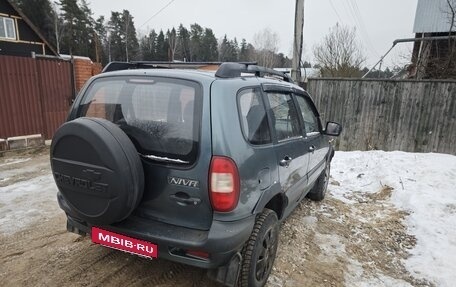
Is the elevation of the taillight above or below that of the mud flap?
above

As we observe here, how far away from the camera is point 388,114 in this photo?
8.37 metres

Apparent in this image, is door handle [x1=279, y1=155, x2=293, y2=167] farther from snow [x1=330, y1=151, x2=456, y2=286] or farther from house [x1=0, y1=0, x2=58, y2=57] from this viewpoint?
house [x1=0, y1=0, x2=58, y2=57]

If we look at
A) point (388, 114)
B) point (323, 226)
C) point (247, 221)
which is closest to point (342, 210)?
point (323, 226)

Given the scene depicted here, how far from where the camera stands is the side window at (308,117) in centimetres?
370

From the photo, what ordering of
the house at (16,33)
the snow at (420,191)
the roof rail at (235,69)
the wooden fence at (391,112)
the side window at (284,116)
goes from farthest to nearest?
the house at (16,33)
the wooden fence at (391,112)
the snow at (420,191)
the side window at (284,116)
the roof rail at (235,69)

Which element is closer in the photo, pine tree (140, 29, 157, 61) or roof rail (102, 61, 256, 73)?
roof rail (102, 61, 256, 73)

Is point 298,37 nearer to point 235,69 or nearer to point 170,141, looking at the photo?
point 235,69

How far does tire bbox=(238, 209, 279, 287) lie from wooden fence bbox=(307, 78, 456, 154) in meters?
6.97

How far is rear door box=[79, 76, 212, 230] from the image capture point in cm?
209

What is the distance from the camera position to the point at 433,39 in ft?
39.6

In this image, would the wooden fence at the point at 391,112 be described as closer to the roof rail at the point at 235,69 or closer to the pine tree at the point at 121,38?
the roof rail at the point at 235,69

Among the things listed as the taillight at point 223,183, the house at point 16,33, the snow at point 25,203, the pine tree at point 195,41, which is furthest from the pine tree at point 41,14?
the taillight at point 223,183

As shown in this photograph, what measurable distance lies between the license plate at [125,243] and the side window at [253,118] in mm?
1067

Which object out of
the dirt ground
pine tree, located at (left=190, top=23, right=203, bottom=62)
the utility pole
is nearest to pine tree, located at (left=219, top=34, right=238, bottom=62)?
pine tree, located at (left=190, top=23, right=203, bottom=62)
